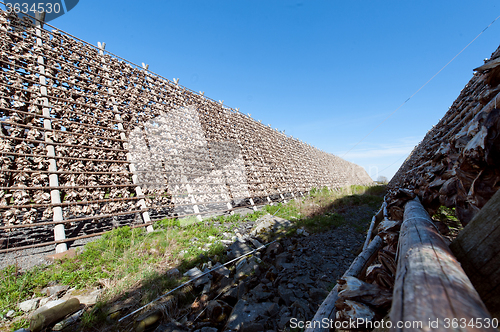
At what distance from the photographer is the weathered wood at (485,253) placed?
682 mm

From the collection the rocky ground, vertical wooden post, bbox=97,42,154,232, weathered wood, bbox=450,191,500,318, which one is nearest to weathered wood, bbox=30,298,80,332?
the rocky ground

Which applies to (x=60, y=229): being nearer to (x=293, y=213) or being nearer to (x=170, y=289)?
(x=170, y=289)

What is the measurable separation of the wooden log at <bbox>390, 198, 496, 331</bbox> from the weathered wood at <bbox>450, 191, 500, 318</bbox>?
10 centimetres

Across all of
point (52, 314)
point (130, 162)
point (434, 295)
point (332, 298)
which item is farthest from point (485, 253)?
point (130, 162)

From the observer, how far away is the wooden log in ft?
1.50

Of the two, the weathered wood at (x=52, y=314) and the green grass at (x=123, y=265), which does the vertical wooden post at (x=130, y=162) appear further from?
the weathered wood at (x=52, y=314)

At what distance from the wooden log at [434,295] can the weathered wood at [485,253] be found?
10cm

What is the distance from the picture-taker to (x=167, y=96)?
6.62 m

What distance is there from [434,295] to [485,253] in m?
0.45

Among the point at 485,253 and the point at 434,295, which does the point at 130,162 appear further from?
the point at 485,253

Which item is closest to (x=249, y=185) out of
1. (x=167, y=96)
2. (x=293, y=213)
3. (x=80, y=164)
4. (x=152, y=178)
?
(x=293, y=213)

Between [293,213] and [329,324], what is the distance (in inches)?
241

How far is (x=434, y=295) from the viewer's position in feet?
1.73

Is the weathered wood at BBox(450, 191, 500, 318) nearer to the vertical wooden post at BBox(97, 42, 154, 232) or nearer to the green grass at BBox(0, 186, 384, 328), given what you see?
the green grass at BBox(0, 186, 384, 328)
